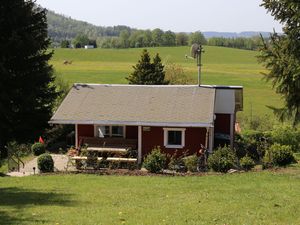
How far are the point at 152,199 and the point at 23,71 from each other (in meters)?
16.3

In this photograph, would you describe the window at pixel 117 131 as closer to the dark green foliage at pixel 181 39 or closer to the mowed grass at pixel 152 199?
the mowed grass at pixel 152 199

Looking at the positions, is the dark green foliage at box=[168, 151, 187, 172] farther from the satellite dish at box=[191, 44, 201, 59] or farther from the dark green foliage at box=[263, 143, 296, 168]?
the satellite dish at box=[191, 44, 201, 59]

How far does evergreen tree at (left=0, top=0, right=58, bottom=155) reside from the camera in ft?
88.3

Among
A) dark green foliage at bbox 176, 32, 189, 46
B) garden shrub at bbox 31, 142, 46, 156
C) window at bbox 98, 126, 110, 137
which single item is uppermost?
dark green foliage at bbox 176, 32, 189, 46

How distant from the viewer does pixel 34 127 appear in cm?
2834

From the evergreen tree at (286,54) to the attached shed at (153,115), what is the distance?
8168mm

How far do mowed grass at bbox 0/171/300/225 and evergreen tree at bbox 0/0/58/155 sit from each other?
8.38m

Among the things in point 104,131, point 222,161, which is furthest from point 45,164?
point 222,161

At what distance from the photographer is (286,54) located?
52.3 ft

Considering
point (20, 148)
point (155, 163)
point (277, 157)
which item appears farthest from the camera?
point (20, 148)

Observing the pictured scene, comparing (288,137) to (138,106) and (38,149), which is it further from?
(38,149)

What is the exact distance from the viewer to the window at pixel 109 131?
26297mm

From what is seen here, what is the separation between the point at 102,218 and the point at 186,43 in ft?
592

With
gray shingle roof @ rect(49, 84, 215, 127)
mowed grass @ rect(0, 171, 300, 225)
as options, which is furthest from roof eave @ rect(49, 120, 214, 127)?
mowed grass @ rect(0, 171, 300, 225)
